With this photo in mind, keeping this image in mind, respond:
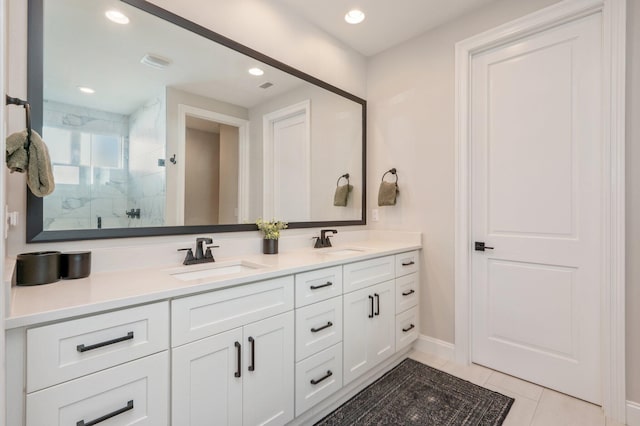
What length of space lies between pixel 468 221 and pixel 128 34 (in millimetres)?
2402

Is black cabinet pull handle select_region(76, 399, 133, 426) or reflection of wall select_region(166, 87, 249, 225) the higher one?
reflection of wall select_region(166, 87, 249, 225)

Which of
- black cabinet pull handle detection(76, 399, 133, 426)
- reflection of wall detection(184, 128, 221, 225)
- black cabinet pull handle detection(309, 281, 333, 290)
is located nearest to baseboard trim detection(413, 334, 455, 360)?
black cabinet pull handle detection(309, 281, 333, 290)

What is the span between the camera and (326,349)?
168 centimetres

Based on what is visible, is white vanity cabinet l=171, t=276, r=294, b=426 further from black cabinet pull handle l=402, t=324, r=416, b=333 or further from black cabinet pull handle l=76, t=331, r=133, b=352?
black cabinet pull handle l=402, t=324, r=416, b=333

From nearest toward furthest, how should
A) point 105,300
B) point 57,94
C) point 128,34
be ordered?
point 105,300 < point 57,94 < point 128,34

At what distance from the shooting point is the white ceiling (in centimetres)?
219

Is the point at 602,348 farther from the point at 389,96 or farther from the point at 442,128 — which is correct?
the point at 389,96

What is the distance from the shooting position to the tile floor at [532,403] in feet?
5.55

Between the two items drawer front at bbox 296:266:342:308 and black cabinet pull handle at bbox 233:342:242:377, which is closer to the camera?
black cabinet pull handle at bbox 233:342:242:377

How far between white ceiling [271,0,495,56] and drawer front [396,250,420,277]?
1.82 metres

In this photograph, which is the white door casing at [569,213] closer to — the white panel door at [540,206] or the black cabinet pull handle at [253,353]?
the white panel door at [540,206]

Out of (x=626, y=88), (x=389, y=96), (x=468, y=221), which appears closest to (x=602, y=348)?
(x=468, y=221)

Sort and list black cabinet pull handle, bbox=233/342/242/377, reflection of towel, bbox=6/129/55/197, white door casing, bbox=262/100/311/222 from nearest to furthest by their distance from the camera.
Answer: reflection of towel, bbox=6/129/55/197 < black cabinet pull handle, bbox=233/342/242/377 < white door casing, bbox=262/100/311/222

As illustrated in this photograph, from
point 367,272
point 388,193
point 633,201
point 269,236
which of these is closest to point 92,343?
point 269,236
